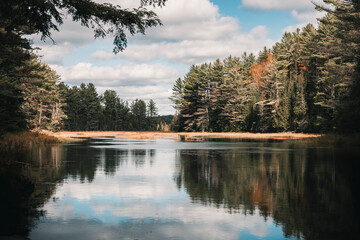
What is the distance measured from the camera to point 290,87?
2928 inches

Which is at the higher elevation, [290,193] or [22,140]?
[22,140]

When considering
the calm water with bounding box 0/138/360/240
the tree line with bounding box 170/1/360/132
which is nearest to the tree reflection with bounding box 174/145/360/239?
the calm water with bounding box 0/138/360/240

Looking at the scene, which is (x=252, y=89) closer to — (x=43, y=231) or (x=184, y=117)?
(x=184, y=117)

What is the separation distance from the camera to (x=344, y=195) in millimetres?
12211

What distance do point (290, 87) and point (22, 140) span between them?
55753mm

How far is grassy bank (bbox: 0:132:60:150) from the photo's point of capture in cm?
2963

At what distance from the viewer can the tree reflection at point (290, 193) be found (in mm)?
8492

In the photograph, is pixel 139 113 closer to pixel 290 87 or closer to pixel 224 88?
pixel 224 88

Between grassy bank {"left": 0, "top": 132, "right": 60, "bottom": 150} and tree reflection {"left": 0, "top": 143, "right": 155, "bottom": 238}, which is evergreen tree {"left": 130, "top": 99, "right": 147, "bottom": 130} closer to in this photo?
grassy bank {"left": 0, "top": 132, "right": 60, "bottom": 150}

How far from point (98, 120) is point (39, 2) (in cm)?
13836

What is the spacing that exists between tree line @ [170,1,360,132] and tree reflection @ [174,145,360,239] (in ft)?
71.9

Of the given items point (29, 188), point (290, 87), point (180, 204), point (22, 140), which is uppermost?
point (290, 87)

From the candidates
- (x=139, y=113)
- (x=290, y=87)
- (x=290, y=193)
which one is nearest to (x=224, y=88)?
(x=290, y=87)

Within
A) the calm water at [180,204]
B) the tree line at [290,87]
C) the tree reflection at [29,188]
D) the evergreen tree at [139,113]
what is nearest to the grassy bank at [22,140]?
the tree reflection at [29,188]
